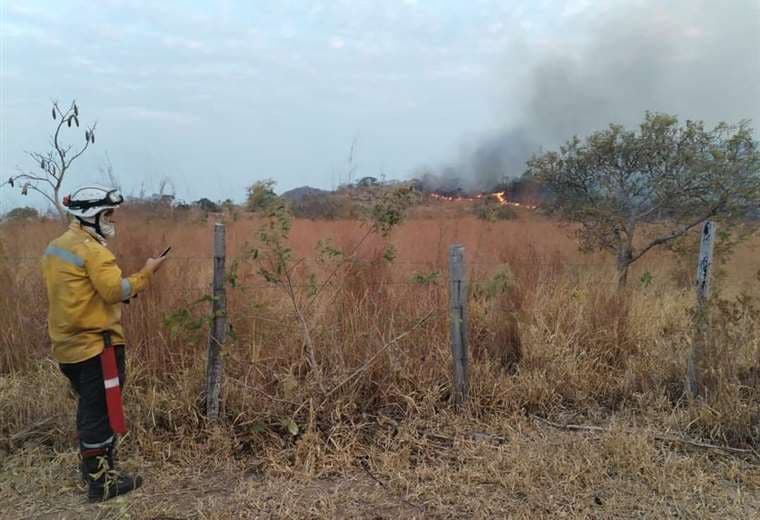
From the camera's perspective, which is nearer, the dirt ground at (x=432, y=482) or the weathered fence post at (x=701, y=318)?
the dirt ground at (x=432, y=482)

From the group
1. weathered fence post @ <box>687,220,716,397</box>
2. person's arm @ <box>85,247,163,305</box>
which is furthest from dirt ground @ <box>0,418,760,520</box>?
person's arm @ <box>85,247,163,305</box>

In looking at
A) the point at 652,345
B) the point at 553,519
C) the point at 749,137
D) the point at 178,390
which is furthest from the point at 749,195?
the point at 178,390

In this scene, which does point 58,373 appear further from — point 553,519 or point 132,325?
point 553,519

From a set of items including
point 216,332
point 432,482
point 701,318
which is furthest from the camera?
point 701,318

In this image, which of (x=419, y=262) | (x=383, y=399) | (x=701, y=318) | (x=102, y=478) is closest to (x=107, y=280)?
(x=102, y=478)

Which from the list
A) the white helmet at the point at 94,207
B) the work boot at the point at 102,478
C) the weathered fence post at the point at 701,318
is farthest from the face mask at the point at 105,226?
the weathered fence post at the point at 701,318

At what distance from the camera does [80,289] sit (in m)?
2.79

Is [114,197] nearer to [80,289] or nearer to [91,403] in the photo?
[80,289]

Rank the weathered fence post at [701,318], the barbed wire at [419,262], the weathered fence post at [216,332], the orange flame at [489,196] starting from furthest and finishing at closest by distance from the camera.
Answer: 1. the orange flame at [489,196]
2. the barbed wire at [419,262]
3. the weathered fence post at [701,318]
4. the weathered fence post at [216,332]

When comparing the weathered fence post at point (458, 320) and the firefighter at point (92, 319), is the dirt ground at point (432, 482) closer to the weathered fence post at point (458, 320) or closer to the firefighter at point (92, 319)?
the firefighter at point (92, 319)

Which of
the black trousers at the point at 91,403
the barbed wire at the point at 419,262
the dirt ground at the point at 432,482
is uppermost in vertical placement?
the barbed wire at the point at 419,262

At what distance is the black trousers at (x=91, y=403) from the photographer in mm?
2904

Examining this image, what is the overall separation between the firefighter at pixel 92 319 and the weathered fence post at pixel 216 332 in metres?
0.58

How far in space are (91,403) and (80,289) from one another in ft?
2.17
